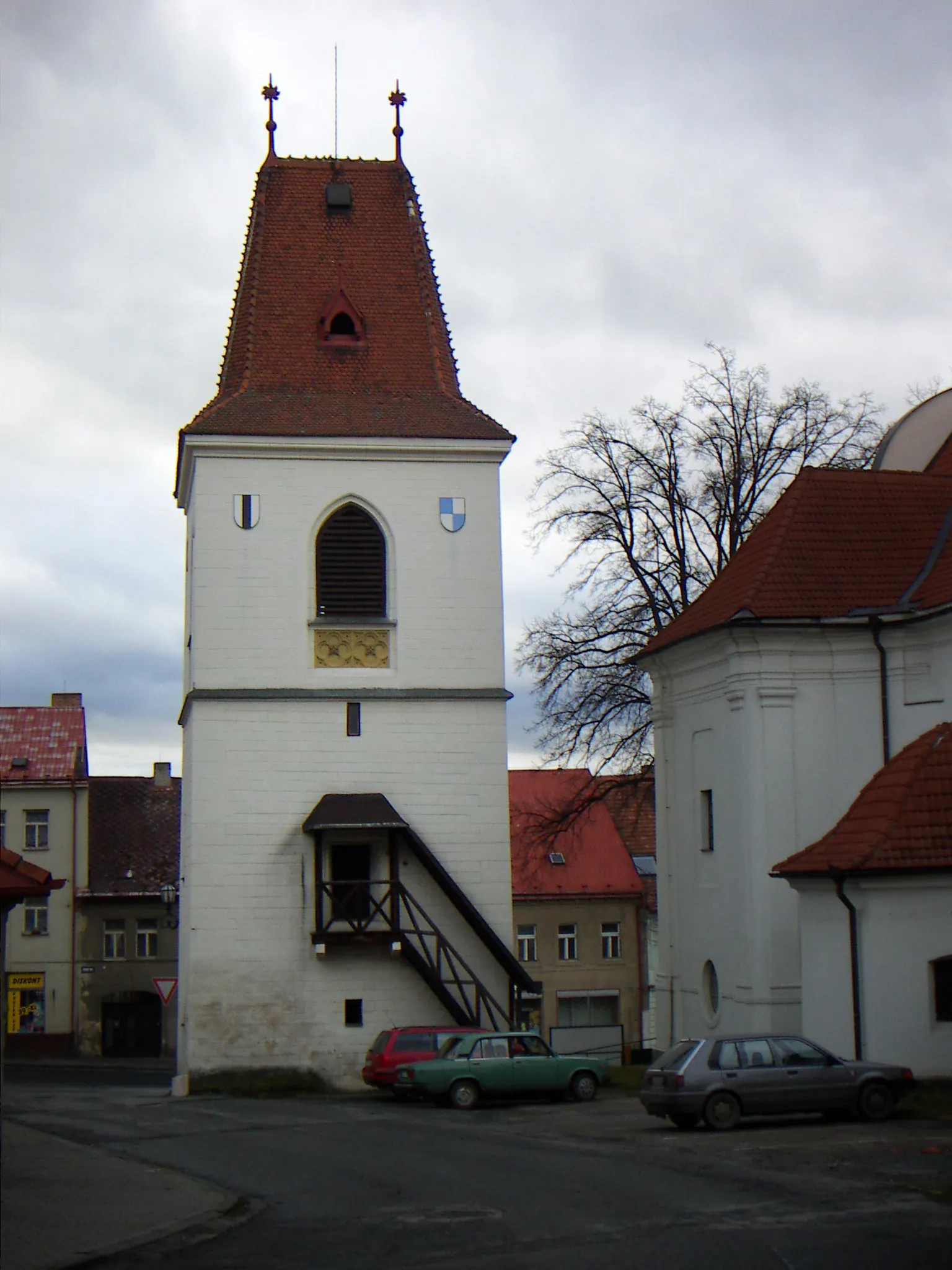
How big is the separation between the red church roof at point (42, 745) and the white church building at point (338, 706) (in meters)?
22.6

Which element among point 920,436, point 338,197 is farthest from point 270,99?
point 920,436

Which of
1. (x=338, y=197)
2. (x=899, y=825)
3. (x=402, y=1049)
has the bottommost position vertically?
(x=402, y=1049)

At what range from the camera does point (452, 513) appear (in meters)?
31.5

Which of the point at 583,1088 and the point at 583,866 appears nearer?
the point at 583,1088

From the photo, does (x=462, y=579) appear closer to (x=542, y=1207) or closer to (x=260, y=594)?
(x=260, y=594)

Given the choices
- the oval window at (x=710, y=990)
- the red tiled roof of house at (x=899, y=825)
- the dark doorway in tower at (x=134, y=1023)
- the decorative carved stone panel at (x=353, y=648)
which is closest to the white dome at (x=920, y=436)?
the red tiled roof of house at (x=899, y=825)

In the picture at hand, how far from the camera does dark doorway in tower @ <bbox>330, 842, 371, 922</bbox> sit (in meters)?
29.5

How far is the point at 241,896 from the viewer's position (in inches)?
1163

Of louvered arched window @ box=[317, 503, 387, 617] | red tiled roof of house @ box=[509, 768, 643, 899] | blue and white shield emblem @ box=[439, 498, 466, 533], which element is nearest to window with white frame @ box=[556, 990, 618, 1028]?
red tiled roof of house @ box=[509, 768, 643, 899]

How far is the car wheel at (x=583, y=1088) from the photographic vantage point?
2489 cm

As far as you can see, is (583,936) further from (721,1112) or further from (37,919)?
(721,1112)

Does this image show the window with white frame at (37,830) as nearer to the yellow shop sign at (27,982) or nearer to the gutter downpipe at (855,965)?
the yellow shop sign at (27,982)

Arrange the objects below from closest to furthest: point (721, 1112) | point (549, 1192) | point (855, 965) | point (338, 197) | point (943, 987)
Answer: point (549, 1192), point (721, 1112), point (943, 987), point (855, 965), point (338, 197)

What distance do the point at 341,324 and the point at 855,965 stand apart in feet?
55.0
